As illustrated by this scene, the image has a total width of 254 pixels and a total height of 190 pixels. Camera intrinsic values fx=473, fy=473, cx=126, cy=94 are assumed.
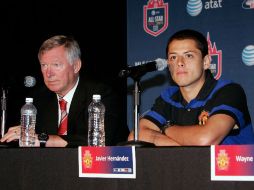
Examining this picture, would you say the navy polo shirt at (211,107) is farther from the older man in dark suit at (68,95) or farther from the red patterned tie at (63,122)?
the red patterned tie at (63,122)

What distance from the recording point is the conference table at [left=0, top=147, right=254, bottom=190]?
1.45 metres

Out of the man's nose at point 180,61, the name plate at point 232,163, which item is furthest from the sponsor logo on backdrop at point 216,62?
the name plate at point 232,163

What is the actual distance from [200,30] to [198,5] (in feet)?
0.70

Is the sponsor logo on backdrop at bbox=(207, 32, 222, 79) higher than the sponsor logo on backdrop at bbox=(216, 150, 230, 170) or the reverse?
higher

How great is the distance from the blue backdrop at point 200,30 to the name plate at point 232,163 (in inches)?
89.7

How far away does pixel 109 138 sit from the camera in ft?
8.65

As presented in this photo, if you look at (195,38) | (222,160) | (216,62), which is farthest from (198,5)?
(222,160)

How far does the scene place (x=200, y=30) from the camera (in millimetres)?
3908

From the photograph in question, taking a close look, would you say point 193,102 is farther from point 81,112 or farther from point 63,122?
point 63,122

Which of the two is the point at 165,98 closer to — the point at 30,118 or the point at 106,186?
the point at 30,118

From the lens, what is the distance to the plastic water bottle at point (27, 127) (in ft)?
7.64

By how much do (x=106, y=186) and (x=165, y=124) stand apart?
967 mm

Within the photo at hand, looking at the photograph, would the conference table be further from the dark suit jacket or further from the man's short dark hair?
the man's short dark hair

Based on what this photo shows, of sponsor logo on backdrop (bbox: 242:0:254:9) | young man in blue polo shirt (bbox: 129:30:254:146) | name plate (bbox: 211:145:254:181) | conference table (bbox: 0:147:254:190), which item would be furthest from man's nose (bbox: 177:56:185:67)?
sponsor logo on backdrop (bbox: 242:0:254:9)
